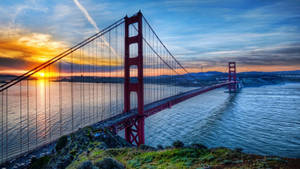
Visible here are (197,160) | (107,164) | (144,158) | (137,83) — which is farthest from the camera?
(137,83)

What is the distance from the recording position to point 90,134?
9.16m

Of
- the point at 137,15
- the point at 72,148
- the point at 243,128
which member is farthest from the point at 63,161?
the point at 243,128

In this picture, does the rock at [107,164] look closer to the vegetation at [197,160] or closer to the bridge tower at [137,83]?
the vegetation at [197,160]

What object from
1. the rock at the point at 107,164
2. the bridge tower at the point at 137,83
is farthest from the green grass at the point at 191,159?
the bridge tower at the point at 137,83

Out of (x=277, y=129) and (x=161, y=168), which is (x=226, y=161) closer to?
(x=161, y=168)

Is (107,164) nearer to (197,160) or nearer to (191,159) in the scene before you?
(191,159)

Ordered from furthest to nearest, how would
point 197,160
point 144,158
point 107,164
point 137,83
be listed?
point 137,83 < point 144,158 < point 197,160 < point 107,164

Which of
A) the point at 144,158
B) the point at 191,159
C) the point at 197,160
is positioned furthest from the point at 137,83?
the point at 197,160

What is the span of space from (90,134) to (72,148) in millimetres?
1248

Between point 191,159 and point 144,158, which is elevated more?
point 191,159

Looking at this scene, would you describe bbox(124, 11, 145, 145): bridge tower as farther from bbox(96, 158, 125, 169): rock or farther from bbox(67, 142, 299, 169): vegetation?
bbox(96, 158, 125, 169): rock

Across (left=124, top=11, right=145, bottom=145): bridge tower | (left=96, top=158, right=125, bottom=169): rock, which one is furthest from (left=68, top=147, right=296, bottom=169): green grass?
(left=124, top=11, right=145, bottom=145): bridge tower

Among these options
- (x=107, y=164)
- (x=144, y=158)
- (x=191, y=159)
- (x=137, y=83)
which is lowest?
(x=144, y=158)

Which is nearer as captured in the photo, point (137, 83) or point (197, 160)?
point (197, 160)
